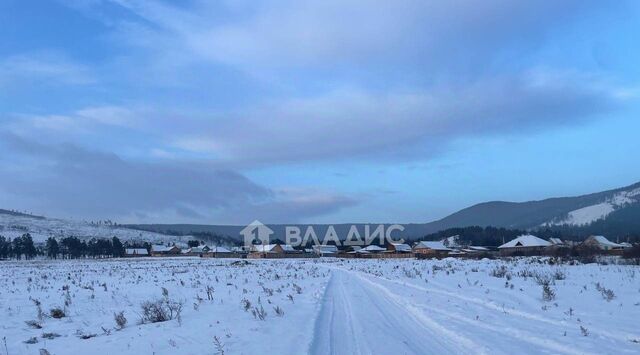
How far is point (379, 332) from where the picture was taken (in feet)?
30.8

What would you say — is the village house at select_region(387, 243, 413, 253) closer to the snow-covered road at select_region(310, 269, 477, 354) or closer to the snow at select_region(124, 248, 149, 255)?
the snow at select_region(124, 248, 149, 255)

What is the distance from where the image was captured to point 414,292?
55.0 feet

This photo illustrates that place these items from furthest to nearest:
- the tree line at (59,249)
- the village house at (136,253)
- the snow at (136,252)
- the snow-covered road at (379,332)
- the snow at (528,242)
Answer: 1. the snow at (136,252)
2. the village house at (136,253)
3. the tree line at (59,249)
4. the snow at (528,242)
5. the snow-covered road at (379,332)

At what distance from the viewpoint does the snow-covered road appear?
7.88 metres

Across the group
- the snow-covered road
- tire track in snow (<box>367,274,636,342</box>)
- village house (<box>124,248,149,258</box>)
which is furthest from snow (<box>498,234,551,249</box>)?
the snow-covered road

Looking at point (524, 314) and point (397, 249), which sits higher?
point (397, 249)

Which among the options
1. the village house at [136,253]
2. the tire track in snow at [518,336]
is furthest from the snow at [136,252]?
the tire track in snow at [518,336]

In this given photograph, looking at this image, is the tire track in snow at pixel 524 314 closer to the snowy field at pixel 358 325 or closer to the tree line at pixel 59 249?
the snowy field at pixel 358 325

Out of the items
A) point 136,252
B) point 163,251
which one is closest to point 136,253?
point 136,252

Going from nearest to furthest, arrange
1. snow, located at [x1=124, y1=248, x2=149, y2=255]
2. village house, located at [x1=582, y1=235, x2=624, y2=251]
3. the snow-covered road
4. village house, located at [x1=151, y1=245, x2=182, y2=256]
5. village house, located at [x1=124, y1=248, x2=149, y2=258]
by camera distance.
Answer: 1. the snow-covered road
2. village house, located at [x1=582, y1=235, x2=624, y2=251]
3. village house, located at [x1=124, y1=248, x2=149, y2=258]
4. village house, located at [x1=151, y1=245, x2=182, y2=256]
5. snow, located at [x1=124, y1=248, x2=149, y2=255]

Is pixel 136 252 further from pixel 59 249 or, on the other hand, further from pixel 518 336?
pixel 518 336

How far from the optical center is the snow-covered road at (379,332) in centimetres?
788

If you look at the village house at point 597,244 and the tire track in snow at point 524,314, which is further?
the village house at point 597,244

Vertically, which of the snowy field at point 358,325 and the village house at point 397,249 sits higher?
the village house at point 397,249
